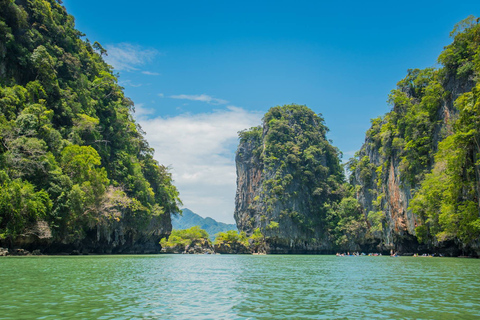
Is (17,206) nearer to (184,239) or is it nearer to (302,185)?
(184,239)

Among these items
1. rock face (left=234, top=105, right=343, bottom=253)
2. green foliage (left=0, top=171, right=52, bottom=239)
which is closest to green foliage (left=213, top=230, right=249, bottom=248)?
rock face (left=234, top=105, right=343, bottom=253)

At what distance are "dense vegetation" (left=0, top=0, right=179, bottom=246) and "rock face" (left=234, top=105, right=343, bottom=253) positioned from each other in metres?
34.0

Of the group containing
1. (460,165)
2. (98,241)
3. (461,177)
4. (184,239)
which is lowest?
(98,241)

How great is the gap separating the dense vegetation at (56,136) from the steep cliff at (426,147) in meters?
29.6

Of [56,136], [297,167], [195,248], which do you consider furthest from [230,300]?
[195,248]

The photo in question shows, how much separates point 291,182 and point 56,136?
55.8 meters

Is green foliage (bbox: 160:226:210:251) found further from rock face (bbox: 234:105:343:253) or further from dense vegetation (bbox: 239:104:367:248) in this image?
dense vegetation (bbox: 239:104:367:248)

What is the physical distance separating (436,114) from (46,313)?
3745 cm

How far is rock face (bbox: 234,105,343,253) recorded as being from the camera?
75688mm

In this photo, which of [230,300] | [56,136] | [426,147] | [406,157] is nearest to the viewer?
[230,300]

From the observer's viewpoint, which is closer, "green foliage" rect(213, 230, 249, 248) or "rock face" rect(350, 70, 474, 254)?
"rock face" rect(350, 70, 474, 254)

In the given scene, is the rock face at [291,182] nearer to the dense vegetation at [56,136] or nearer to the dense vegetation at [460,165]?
the dense vegetation at [56,136]

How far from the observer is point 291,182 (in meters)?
78.9

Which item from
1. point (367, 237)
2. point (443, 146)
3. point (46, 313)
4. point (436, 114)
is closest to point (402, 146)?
point (436, 114)
